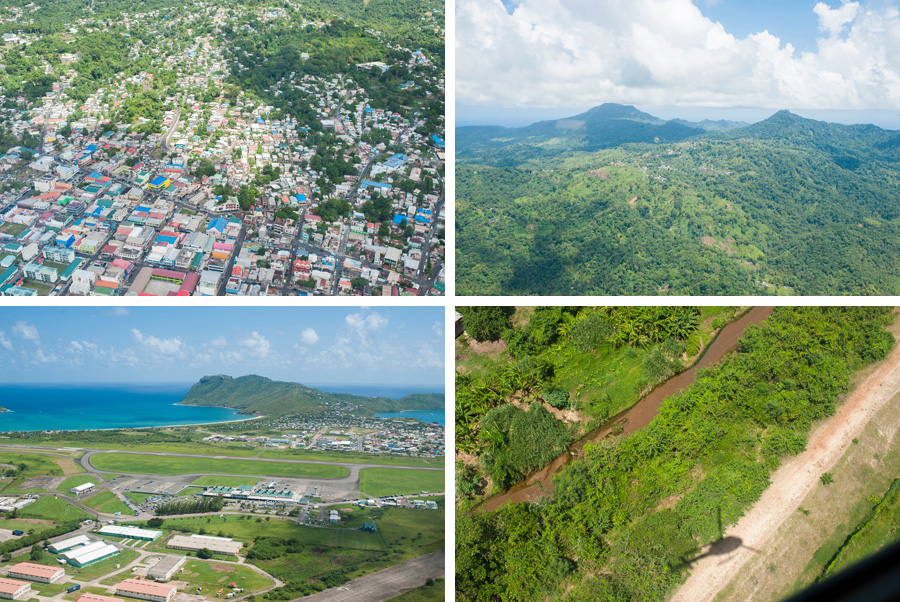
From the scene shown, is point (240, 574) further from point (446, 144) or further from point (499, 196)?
point (499, 196)

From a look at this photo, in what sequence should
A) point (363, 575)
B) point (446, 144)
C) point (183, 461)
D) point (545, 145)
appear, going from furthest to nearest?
point (545, 145), point (183, 461), point (363, 575), point (446, 144)

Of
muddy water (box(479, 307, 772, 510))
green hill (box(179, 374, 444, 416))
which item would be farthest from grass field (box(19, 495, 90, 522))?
muddy water (box(479, 307, 772, 510))

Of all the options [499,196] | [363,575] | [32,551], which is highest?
[499,196]

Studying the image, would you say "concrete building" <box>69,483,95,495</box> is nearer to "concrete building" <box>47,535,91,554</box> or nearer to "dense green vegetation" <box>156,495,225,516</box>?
"concrete building" <box>47,535,91,554</box>

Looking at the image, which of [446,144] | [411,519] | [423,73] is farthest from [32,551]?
[423,73]

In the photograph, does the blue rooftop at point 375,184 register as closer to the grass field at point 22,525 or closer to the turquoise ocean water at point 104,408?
the turquoise ocean water at point 104,408

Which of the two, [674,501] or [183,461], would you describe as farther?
[183,461]
